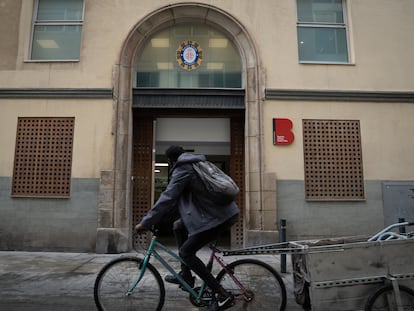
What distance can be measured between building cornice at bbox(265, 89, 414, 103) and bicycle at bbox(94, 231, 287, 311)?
20.0 feet

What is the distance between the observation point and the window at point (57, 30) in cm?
934

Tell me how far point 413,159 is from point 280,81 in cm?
420

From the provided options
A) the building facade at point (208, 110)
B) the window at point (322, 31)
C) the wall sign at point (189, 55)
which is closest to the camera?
the building facade at point (208, 110)

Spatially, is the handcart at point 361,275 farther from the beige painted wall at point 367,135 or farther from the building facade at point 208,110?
the beige painted wall at point 367,135

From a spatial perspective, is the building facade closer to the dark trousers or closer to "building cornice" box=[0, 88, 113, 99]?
"building cornice" box=[0, 88, 113, 99]

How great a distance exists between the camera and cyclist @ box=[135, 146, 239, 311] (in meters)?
3.50

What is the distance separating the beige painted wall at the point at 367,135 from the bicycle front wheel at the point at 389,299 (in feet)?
18.1

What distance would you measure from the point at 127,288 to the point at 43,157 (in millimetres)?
6264

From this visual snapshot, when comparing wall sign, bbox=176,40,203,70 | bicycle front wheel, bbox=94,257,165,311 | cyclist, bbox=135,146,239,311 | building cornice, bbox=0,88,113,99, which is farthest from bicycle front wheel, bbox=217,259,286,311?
wall sign, bbox=176,40,203,70

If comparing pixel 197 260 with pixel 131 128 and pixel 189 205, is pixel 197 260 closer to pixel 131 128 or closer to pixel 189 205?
pixel 189 205

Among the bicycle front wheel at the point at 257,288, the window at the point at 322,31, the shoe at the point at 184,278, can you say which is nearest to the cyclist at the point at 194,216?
the bicycle front wheel at the point at 257,288

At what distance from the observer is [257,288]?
3.60 meters

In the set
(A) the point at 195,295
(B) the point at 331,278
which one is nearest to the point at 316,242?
(B) the point at 331,278

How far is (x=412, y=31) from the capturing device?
9352 mm
